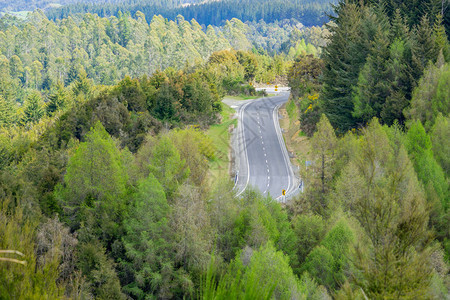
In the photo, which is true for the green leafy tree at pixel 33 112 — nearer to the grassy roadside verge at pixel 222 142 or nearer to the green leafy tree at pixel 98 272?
the grassy roadside verge at pixel 222 142

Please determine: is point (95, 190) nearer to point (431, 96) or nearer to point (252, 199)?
point (252, 199)

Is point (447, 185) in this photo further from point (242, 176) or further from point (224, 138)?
point (224, 138)

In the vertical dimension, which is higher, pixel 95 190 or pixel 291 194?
pixel 95 190

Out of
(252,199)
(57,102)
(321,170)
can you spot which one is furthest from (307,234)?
(57,102)

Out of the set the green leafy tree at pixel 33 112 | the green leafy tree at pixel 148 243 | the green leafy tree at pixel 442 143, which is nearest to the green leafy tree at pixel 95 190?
the green leafy tree at pixel 148 243

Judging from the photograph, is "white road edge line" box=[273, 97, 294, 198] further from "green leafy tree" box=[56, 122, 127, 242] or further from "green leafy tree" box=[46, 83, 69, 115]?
"green leafy tree" box=[46, 83, 69, 115]

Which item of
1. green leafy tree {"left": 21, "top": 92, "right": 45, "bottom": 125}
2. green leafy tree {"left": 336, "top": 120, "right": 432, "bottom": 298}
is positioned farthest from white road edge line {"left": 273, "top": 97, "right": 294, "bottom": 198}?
green leafy tree {"left": 21, "top": 92, "right": 45, "bottom": 125}
